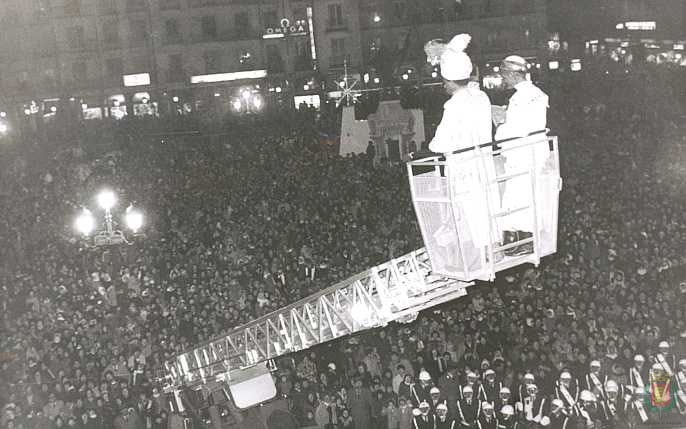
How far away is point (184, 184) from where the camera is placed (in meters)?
25.7

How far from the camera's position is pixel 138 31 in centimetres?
4756

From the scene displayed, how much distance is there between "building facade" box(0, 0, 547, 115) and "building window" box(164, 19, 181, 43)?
6 centimetres

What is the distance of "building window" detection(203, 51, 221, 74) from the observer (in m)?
48.4

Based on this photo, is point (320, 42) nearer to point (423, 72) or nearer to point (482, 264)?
point (423, 72)

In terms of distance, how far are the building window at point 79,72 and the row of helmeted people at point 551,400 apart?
40.6 m

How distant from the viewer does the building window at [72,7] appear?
1821 inches

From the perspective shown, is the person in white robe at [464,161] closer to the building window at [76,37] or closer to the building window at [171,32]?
the building window at [171,32]

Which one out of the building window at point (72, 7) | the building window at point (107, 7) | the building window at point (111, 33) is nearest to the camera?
the building window at point (107, 7)

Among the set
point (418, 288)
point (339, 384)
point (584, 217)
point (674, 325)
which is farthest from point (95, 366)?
point (584, 217)

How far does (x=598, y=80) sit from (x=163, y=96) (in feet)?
82.6

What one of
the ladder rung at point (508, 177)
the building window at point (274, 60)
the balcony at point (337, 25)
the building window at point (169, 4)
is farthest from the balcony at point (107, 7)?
the ladder rung at point (508, 177)

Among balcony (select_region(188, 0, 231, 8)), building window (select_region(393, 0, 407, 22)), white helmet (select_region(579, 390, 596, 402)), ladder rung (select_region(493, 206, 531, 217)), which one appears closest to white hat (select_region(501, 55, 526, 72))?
ladder rung (select_region(493, 206, 531, 217))

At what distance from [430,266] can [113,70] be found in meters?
44.0

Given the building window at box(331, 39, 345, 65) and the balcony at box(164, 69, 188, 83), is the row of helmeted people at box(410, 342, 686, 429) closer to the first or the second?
the building window at box(331, 39, 345, 65)
